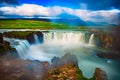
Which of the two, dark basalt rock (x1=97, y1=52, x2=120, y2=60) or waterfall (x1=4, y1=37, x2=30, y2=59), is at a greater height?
waterfall (x1=4, y1=37, x2=30, y2=59)

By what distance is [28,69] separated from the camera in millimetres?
3094

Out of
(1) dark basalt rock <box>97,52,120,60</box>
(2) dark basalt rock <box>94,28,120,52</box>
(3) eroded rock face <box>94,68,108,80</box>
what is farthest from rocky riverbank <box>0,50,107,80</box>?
(2) dark basalt rock <box>94,28,120,52</box>

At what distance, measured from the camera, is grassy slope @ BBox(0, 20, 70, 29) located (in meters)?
3.08

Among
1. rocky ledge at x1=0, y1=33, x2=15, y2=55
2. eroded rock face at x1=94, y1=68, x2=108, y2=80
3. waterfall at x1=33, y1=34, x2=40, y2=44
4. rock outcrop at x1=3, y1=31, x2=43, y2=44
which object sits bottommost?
eroded rock face at x1=94, y1=68, x2=108, y2=80

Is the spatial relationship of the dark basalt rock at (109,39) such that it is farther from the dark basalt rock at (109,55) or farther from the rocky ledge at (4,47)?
the rocky ledge at (4,47)

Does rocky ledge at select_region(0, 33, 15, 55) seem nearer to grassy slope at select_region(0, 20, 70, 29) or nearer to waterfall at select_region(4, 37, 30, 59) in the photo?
waterfall at select_region(4, 37, 30, 59)

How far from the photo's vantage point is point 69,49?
3.11 m

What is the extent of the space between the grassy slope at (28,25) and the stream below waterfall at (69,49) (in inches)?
3.8

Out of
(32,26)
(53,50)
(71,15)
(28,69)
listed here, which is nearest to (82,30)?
(71,15)

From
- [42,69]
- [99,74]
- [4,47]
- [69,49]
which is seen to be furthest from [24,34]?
[99,74]

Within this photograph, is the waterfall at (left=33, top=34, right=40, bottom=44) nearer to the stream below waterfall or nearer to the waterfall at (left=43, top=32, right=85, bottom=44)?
the stream below waterfall

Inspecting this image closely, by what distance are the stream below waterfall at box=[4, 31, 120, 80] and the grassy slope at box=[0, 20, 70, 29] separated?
96 millimetres

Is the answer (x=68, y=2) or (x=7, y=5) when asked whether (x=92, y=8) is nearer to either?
(x=68, y=2)

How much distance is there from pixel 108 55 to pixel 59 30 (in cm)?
81
